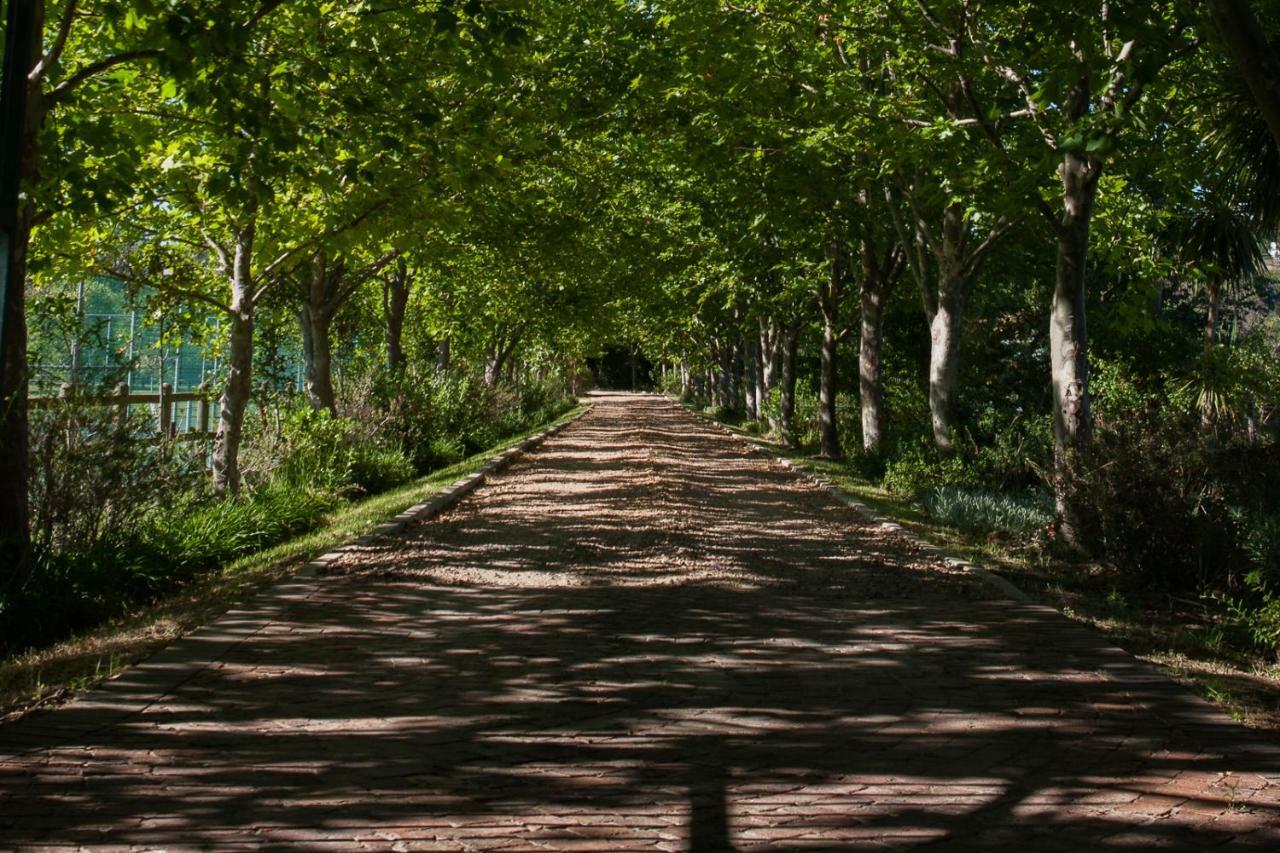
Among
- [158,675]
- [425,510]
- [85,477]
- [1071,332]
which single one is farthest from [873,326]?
[158,675]

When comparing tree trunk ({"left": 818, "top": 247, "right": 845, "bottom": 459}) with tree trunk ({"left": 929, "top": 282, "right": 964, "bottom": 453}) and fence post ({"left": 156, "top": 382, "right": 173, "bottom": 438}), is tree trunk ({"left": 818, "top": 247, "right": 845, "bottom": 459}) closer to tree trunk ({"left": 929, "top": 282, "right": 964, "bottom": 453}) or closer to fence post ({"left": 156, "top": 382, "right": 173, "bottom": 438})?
tree trunk ({"left": 929, "top": 282, "right": 964, "bottom": 453})

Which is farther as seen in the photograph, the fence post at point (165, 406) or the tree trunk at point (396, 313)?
the tree trunk at point (396, 313)

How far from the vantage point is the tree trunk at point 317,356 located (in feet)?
59.3

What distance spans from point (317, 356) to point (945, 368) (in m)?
9.93

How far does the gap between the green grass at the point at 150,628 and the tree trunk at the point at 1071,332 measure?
6884 mm

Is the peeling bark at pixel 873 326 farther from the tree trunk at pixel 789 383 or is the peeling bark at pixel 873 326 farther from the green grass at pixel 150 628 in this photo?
the green grass at pixel 150 628

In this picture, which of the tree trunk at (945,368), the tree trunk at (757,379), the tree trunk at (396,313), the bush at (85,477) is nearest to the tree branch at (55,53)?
the bush at (85,477)

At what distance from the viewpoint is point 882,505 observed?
14711mm

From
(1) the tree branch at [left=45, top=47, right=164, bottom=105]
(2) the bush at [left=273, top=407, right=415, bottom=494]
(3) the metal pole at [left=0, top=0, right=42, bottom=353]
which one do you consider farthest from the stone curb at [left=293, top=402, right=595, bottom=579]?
(3) the metal pole at [left=0, top=0, right=42, bottom=353]

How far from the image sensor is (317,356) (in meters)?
18.1

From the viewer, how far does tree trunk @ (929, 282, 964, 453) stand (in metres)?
16.6

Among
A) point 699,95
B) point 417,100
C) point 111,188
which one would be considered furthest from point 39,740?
point 699,95

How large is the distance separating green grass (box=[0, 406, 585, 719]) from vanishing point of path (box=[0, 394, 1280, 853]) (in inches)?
9.3

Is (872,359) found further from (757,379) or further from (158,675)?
(757,379)
